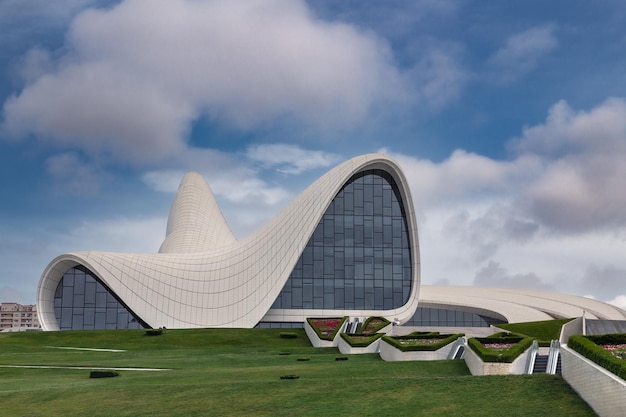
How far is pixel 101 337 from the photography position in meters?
47.0

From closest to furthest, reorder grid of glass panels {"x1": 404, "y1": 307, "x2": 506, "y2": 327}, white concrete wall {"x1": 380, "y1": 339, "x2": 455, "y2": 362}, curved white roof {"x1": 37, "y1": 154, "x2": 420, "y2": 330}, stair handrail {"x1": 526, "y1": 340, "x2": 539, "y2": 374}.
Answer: stair handrail {"x1": 526, "y1": 340, "x2": 539, "y2": 374}, white concrete wall {"x1": 380, "y1": 339, "x2": 455, "y2": 362}, curved white roof {"x1": 37, "y1": 154, "x2": 420, "y2": 330}, grid of glass panels {"x1": 404, "y1": 307, "x2": 506, "y2": 327}

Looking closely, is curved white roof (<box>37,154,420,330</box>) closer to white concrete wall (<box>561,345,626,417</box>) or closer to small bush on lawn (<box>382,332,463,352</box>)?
small bush on lawn (<box>382,332,463,352</box>)

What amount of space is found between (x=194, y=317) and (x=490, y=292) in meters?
31.9

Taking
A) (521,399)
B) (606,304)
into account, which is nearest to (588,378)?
(521,399)

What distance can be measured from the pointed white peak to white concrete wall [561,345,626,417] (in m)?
50.4

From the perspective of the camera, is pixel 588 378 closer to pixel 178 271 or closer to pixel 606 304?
pixel 178 271

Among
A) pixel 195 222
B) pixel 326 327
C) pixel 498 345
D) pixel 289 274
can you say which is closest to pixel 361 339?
pixel 326 327

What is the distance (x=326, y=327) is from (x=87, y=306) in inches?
774

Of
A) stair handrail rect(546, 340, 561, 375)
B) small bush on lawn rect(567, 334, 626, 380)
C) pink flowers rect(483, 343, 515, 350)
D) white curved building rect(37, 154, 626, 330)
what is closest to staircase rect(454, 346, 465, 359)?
pink flowers rect(483, 343, 515, 350)

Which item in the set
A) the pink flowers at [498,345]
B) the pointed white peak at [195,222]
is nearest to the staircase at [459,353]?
the pink flowers at [498,345]

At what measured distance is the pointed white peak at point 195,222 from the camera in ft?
226

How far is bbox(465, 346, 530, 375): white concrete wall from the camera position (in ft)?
74.7

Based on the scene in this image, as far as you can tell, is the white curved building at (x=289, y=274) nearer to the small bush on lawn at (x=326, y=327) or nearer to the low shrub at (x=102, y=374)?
the small bush on lawn at (x=326, y=327)

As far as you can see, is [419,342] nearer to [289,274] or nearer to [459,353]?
[459,353]
